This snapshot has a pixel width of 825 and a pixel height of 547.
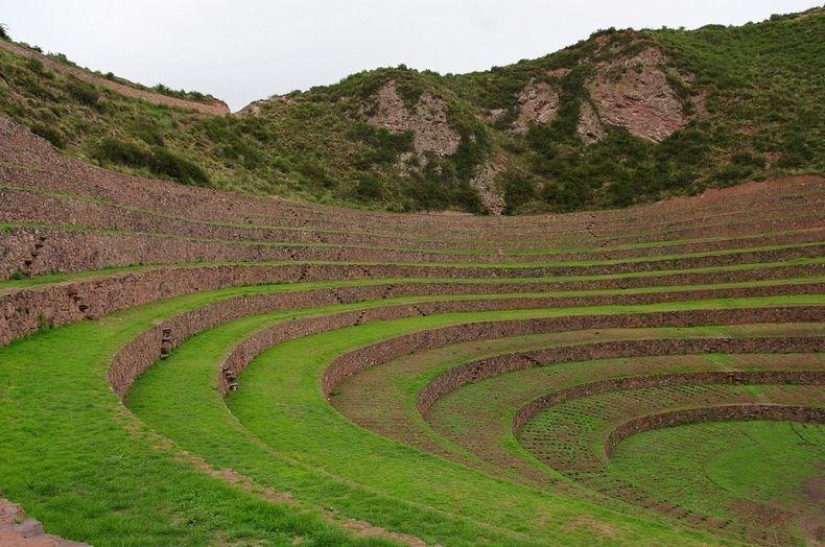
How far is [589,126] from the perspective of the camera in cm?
5412

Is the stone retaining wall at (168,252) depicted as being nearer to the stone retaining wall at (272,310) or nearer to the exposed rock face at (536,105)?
the stone retaining wall at (272,310)

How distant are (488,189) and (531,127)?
1174 cm

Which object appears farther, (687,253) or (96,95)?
(96,95)

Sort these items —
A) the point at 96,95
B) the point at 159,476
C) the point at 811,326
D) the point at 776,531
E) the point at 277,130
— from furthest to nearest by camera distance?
1. the point at 277,130
2. the point at 96,95
3. the point at 811,326
4. the point at 776,531
5. the point at 159,476

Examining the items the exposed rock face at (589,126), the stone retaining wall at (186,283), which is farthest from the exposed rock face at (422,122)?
the stone retaining wall at (186,283)

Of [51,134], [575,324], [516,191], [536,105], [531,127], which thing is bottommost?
[575,324]

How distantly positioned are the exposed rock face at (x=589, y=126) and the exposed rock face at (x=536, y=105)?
2497mm

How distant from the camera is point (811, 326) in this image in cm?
2173

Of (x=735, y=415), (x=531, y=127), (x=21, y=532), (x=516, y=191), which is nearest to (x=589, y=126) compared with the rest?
(x=531, y=127)

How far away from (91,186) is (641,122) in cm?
4492

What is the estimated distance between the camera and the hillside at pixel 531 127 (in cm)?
3928

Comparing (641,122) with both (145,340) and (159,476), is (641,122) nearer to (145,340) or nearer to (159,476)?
(145,340)

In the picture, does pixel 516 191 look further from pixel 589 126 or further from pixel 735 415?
pixel 735 415

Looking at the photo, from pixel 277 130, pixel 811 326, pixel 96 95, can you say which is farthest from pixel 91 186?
pixel 277 130
